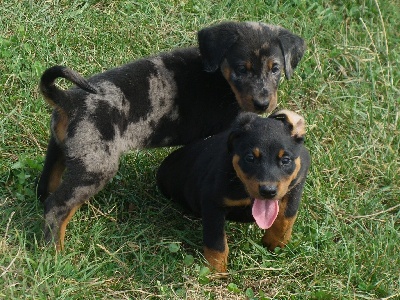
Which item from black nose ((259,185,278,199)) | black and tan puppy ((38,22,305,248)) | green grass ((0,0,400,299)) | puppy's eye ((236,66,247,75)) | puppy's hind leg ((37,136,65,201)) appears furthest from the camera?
puppy's eye ((236,66,247,75))

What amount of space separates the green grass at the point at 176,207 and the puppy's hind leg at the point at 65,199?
13 cm

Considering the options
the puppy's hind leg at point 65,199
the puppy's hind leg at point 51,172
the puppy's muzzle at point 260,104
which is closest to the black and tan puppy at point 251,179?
the puppy's muzzle at point 260,104

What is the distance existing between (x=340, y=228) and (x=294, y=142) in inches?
43.0

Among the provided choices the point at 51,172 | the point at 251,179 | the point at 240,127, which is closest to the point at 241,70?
the point at 240,127

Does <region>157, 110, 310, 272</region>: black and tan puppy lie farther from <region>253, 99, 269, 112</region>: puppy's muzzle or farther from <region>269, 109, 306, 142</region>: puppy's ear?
<region>253, 99, 269, 112</region>: puppy's muzzle

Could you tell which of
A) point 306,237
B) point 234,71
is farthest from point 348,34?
point 306,237

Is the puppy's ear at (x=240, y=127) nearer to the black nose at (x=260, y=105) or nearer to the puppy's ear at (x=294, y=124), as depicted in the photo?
the puppy's ear at (x=294, y=124)

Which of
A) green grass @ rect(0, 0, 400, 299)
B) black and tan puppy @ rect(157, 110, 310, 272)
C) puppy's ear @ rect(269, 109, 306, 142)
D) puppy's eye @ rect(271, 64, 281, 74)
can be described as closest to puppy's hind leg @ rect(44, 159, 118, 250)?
green grass @ rect(0, 0, 400, 299)

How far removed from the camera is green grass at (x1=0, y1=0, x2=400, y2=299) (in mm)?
5641

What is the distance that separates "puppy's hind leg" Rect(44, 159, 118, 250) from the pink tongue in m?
1.14

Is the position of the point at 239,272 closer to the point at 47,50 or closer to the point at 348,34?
the point at 47,50

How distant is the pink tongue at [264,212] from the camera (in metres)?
5.48

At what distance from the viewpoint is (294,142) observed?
5.52 meters

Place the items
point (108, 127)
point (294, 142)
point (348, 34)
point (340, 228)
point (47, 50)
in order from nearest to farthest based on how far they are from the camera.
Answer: point (294, 142) → point (108, 127) → point (340, 228) → point (47, 50) → point (348, 34)
